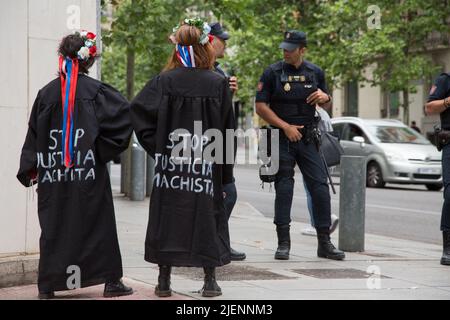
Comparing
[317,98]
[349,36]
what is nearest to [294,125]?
[317,98]

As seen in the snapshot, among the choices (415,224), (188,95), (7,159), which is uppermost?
(188,95)

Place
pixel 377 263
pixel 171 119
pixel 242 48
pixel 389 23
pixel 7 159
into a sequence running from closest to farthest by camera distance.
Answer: pixel 171 119 < pixel 7 159 < pixel 377 263 < pixel 389 23 < pixel 242 48

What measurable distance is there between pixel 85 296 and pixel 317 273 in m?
2.10

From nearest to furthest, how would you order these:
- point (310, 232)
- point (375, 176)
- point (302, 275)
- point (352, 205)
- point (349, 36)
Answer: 1. point (302, 275)
2. point (352, 205)
3. point (310, 232)
4. point (375, 176)
5. point (349, 36)

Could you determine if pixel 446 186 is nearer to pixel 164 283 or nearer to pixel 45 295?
pixel 164 283

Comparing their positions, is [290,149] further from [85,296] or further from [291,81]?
[85,296]

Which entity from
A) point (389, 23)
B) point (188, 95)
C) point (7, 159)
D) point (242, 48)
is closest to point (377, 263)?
point (188, 95)

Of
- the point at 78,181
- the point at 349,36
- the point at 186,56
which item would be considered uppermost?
the point at 349,36

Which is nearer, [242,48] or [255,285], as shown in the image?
[255,285]

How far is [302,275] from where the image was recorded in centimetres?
706

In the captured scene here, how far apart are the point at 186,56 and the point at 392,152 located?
1589cm

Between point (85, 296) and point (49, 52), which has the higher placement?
point (49, 52)

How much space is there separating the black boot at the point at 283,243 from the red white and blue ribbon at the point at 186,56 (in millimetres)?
2589

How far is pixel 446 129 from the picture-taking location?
8.21 m
